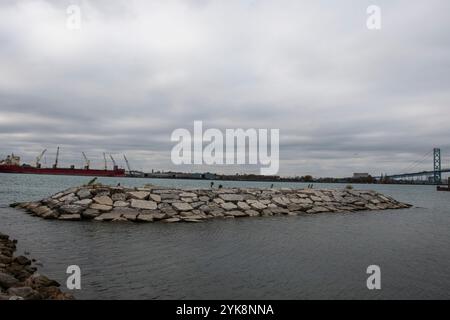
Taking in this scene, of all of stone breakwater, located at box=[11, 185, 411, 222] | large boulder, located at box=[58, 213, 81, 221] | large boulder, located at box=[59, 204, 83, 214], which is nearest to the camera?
large boulder, located at box=[58, 213, 81, 221]

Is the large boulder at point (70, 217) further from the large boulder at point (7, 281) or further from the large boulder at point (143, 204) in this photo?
the large boulder at point (7, 281)

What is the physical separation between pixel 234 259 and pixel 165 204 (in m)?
9.62

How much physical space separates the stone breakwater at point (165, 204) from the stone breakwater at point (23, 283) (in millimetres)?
7853

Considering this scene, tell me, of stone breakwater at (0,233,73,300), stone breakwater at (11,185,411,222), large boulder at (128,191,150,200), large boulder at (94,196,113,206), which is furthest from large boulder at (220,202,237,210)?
stone breakwater at (0,233,73,300)

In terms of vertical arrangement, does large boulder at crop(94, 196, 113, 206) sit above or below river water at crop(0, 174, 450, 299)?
above

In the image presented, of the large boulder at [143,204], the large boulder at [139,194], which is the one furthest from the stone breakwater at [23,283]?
the large boulder at [139,194]

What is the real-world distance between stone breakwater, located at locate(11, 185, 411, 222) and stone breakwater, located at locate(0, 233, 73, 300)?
7.85 m

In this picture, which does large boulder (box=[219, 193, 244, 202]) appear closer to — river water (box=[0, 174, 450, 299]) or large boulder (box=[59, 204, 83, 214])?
river water (box=[0, 174, 450, 299])

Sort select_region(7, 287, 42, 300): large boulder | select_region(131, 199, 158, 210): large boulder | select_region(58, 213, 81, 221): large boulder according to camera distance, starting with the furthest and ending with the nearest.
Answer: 1. select_region(131, 199, 158, 210): large boulder
2. select_region(58, 213, 81, 221): large boulder
3. select_region(7, 287, 42, 300): large boulder

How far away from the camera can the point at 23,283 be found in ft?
21.9

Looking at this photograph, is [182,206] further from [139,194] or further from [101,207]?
[101,207]

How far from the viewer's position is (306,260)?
9508 mm

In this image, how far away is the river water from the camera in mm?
6869
